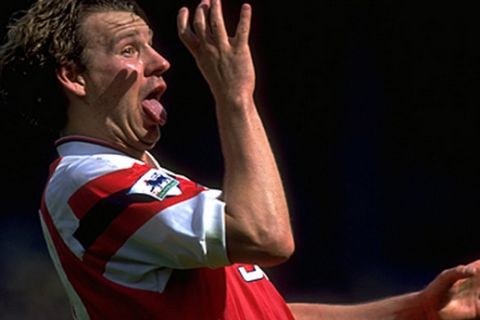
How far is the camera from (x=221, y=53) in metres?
2.58

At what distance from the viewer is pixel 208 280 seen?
2627mm

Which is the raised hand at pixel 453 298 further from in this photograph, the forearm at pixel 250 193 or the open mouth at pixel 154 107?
the open mouth at pixel 154 107

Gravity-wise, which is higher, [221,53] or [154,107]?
[221,53]

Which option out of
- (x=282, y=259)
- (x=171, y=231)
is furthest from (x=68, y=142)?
(x=282, y=259)

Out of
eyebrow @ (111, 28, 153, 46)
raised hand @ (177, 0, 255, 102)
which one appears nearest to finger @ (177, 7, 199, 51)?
raised hand @ (177, 0, 255, 102)

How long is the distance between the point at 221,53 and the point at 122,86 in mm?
312

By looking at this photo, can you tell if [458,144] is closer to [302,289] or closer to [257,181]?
[302,289]

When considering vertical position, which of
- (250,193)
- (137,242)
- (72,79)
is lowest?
(137,242)

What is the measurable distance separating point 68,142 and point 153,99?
21 centimetres

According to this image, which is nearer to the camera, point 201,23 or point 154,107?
point 201,23

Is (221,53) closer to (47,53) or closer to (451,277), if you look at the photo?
(47,53)

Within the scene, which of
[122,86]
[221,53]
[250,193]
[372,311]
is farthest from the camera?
[372,311]

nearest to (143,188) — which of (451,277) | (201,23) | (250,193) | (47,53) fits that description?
(250,193)

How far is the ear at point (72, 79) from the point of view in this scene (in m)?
2.83
